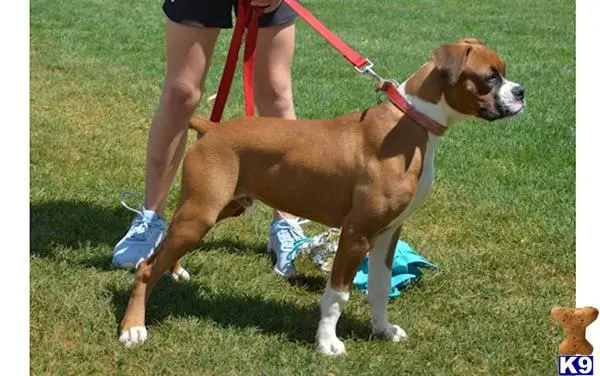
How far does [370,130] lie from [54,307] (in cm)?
188

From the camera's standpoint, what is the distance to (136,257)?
5.12 meters

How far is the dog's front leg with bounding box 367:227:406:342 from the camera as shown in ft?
14.4

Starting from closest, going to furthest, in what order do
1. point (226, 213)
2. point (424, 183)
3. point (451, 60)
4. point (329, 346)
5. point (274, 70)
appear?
point (451, 60)
point (424, 183)
point (329, 346)
point (226, 213)
point (274, 70)

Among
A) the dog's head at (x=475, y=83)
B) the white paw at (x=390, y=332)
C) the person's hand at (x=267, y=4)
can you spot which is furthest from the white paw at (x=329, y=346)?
the person's hand at (x=267, y=4)

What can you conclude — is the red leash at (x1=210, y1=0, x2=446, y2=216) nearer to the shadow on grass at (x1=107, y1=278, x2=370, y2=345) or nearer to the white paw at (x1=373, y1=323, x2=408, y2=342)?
the shadow on grass at (x1=107, y1=278, x2=370, y2=345)

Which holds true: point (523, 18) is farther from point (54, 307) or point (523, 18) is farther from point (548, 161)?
point (54, 307)

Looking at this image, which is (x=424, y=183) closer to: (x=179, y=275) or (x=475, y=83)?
(x=475, y=83)

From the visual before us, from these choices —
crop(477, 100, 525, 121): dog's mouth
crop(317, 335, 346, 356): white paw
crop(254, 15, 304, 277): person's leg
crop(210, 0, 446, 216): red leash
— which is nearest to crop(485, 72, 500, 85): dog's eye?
crop(477, 100, 525, 121): dog's mouth

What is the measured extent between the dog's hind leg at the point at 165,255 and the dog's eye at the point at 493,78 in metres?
1.42

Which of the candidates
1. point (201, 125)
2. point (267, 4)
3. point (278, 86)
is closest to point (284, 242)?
point (278, 86)
